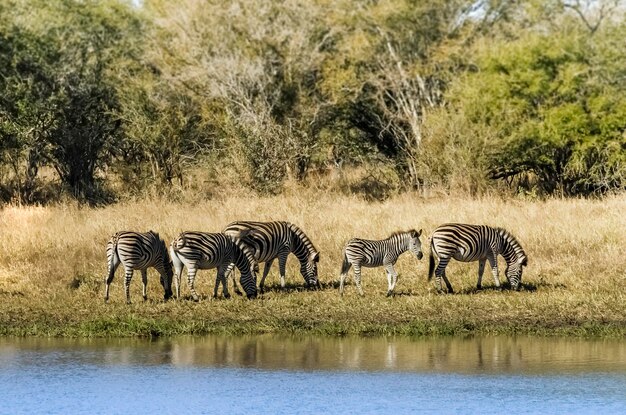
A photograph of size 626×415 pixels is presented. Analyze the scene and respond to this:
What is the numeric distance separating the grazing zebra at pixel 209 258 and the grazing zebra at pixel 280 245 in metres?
0.56

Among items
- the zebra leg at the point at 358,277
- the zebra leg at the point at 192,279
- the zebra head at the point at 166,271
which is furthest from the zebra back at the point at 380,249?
the zebra head at the point at 166,271

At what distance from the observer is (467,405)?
36.1 ft

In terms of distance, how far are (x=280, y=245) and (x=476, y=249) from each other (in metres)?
3.12

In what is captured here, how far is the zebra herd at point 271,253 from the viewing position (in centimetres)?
1731

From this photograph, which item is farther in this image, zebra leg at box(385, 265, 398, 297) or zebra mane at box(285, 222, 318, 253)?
zebra mane at box(285, 222, 318, 253)

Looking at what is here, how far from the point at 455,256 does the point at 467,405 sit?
7.06 meters

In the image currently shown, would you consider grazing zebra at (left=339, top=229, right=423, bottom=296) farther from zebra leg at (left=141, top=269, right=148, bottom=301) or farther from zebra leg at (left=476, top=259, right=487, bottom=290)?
zebra leg at (left=141, top=269, right=148, bottom=301)

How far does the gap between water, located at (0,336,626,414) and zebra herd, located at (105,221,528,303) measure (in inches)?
104

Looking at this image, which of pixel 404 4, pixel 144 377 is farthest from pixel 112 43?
pixel 144 377

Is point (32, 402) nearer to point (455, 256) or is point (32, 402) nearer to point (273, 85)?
point (455, 256)

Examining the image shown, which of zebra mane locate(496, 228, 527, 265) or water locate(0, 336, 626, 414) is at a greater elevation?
zebra mane locate(496, 228, 527, 265)

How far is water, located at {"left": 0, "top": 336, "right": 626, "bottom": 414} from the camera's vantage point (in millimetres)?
11117

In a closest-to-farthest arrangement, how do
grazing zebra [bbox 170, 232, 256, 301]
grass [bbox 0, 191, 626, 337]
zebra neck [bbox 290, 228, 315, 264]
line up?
grass [bbox 0, 191, 626, 337]
grazing zebra [bbox 170, 232, 256, 301]
zebra neck [bbox 290, 228, 315, 264]

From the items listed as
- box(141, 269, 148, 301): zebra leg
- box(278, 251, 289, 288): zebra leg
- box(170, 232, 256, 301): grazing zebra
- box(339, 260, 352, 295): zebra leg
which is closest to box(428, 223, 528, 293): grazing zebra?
box(339, 260, 352, 295): zebra leg
